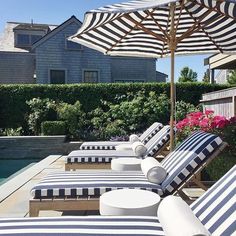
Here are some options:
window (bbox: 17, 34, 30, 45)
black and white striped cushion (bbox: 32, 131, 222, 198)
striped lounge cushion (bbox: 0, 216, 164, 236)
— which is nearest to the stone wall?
black and white striped cushion (bbox: 32, 131, 222, 198)

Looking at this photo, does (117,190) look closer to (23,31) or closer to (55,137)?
(55,137)

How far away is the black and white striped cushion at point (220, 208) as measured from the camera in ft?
9.05

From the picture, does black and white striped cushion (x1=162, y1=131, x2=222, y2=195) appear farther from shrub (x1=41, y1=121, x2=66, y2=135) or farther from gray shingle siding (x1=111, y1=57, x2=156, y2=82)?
gray shingle siding (x1=111, y1=57, x2=156, y2=82)

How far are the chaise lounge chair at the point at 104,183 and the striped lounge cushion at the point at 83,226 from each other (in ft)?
4.29

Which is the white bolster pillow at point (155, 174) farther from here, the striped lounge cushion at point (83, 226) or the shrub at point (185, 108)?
the shrub at point (185, 108)

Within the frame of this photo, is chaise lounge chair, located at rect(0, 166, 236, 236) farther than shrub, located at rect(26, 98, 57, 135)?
No

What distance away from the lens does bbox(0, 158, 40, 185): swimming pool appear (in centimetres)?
1124

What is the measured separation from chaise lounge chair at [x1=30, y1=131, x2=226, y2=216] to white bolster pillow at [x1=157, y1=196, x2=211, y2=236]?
140cm

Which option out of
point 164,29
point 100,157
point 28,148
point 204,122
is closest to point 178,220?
point 100,157

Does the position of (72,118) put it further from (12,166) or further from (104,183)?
(104,183)

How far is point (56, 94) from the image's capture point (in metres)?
18.8

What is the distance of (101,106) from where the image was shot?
18828 millimetres

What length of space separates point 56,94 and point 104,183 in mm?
14471

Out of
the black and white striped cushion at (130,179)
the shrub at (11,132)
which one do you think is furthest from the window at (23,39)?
the black and white striped cushion at (130,179)
